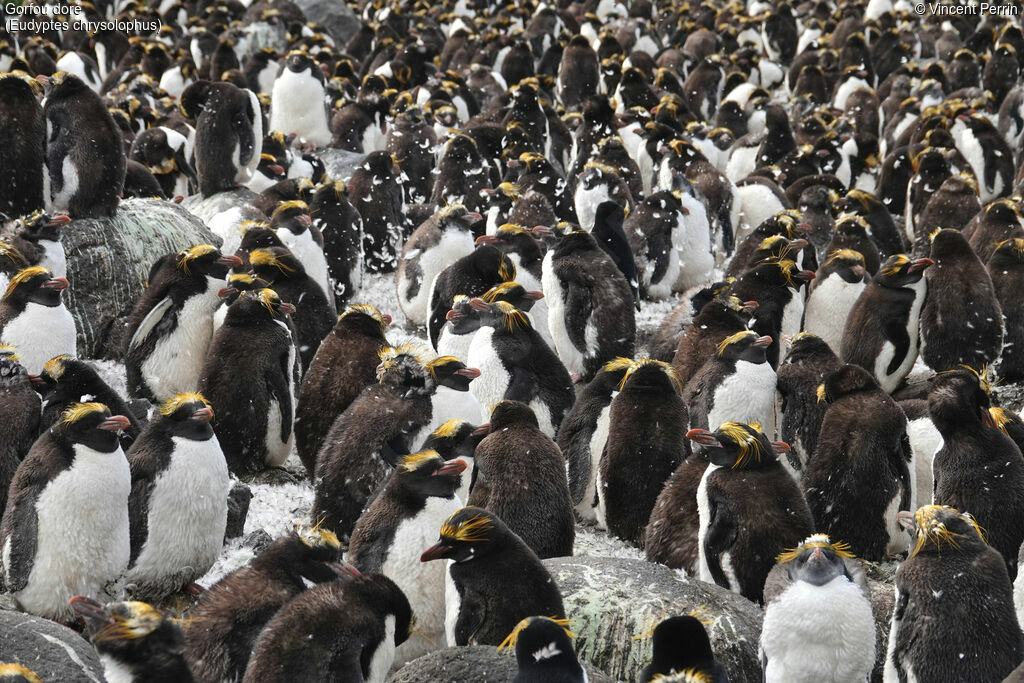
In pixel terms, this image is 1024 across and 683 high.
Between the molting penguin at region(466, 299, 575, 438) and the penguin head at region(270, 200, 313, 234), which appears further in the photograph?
the penguin head at region(270, 200, 313, 234)

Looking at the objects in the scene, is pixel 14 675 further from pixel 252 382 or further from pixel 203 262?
pixel 203 262

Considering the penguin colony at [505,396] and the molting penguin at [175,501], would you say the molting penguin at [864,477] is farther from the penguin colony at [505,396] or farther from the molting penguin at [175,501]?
the molting penguin at [175,501]

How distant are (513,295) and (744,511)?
104 inches

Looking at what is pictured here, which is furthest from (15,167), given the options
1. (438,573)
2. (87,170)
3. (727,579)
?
(727,579)

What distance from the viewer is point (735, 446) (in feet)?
18.7

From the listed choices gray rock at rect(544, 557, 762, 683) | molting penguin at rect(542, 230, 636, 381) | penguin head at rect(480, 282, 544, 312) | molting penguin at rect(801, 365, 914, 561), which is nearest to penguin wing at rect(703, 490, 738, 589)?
gray rock at rect(544, 557, 762, 683)

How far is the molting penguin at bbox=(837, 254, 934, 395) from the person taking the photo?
8078 mm

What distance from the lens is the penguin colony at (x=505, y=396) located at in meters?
4.77

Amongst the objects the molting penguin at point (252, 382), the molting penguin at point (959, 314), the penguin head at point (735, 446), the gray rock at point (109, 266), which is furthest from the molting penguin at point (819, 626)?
the gray rock at point (109, 266)

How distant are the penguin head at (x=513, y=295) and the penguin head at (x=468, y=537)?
295cm

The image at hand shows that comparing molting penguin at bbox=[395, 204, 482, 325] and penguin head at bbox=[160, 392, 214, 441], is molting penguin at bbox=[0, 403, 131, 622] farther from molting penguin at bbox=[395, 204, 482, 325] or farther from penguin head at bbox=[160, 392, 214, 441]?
molting penguin at bbox=[395, 204, 482, 325]

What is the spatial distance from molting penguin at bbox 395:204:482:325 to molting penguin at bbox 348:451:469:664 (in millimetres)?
3909

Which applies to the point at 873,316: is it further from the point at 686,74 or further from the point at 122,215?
the point at 686,74

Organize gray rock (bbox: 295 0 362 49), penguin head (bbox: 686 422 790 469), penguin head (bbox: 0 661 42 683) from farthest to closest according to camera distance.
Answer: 1. gray rock (bbox: 295 0 362 49)
2. penguin head (bbox: 686 422 790 469)
3. penguin head (bbox: 0 661 42 683)
